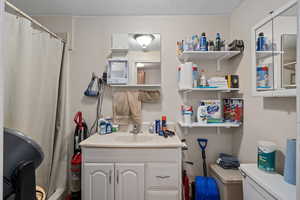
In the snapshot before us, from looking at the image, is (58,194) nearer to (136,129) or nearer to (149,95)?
(136,129)

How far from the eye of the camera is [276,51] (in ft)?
3.64

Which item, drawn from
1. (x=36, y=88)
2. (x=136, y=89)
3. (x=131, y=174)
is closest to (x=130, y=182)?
(x=131, y=174)

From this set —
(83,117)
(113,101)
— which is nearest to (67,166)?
(83,117)

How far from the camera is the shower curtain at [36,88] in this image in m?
1.16

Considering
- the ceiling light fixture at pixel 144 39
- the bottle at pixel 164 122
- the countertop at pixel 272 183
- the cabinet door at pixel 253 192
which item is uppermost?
the ceiling light fixture at pixel 144 39

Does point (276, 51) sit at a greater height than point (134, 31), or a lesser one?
lesser

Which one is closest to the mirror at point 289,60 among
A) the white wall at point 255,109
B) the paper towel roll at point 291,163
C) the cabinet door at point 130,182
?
the white wall at point 255,109

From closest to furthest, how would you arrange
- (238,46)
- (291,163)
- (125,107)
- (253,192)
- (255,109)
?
(291,163)
(253,192)
(255,109)
(238,46)
(125,107)

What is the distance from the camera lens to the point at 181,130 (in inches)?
76.2

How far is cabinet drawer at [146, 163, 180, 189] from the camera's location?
4.66 ft

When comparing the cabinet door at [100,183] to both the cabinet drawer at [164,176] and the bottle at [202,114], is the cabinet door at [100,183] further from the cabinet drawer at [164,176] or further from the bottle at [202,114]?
the bottle at [202,114]

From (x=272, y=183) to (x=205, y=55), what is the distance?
1.32 m

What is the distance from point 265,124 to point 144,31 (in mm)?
1610

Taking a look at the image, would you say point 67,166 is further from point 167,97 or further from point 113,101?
point 167,97
